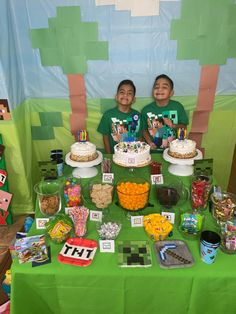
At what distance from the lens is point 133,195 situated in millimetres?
1899

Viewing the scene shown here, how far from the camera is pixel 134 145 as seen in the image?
2.40 metres

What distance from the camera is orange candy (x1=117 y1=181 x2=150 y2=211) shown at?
1.91 m

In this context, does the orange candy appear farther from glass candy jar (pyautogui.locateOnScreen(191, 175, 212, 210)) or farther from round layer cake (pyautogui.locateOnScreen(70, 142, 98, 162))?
round layer cake (pyautogui.locateOnScreen(70, 142, 98, 162))

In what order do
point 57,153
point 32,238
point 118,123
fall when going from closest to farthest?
1. point 32,238
2. point 57,153
3. point 118,123

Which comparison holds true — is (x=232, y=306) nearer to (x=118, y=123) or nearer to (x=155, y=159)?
(x=155, y=159)

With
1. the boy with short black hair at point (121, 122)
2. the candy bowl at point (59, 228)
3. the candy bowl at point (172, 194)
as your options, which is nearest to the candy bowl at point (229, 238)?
the candy bowl at point (172, 194)

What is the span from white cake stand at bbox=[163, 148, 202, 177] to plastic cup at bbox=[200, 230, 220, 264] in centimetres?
81

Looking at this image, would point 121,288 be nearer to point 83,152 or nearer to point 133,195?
point 133,195

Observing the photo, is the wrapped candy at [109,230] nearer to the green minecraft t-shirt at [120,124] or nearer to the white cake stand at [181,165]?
the white cake stand at [181,165]

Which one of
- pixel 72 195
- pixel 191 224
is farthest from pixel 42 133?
pixel 191 224

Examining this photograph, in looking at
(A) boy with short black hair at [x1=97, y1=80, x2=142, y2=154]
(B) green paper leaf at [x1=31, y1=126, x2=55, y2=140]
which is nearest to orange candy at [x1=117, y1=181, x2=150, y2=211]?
(A) boy with short black hair at [x1=97, y1=80, x2=142, y2=154]

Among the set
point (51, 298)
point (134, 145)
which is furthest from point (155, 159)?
point (51, 298)

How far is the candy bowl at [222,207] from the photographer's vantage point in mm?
1816

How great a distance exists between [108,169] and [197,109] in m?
1.30
